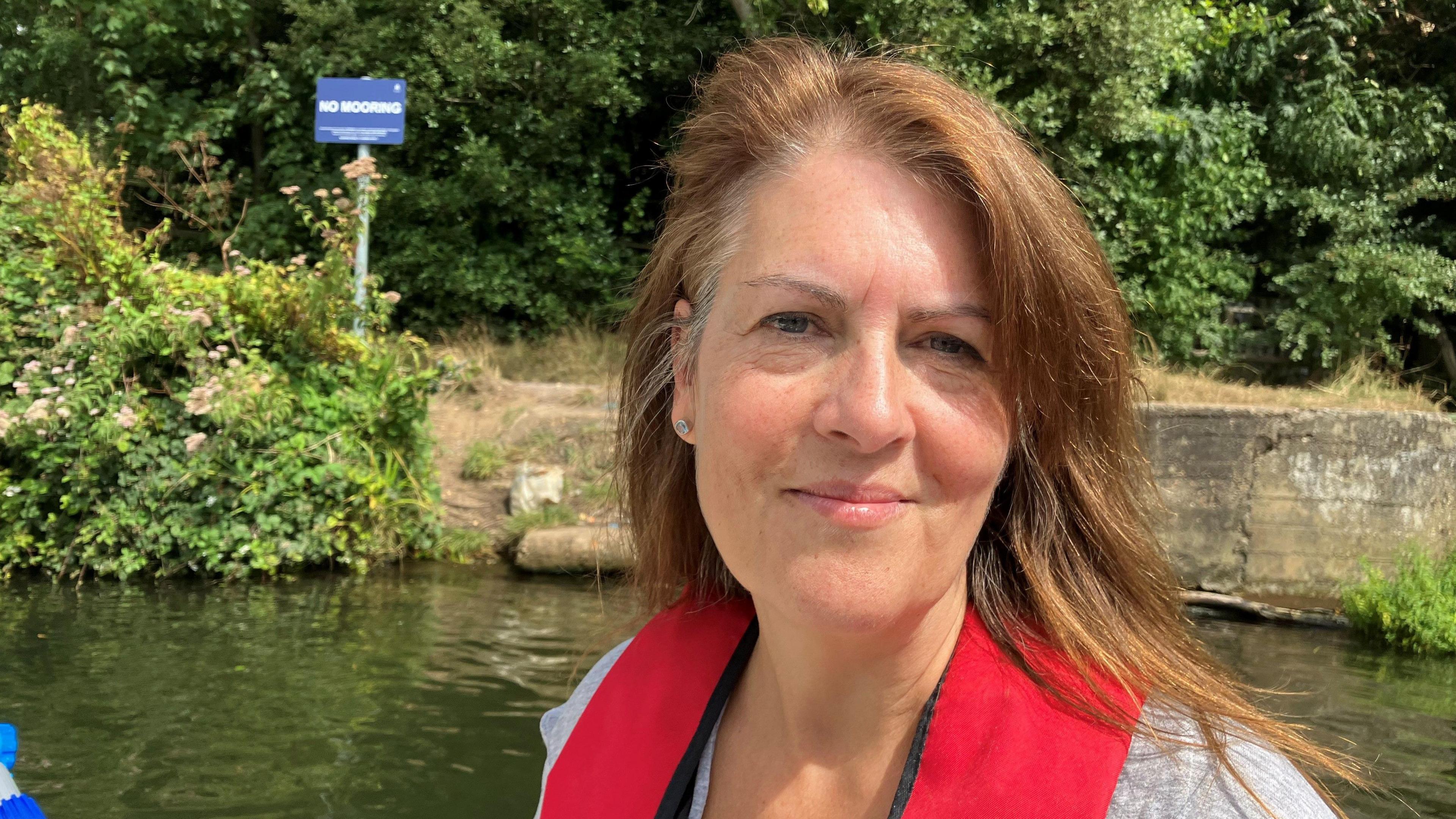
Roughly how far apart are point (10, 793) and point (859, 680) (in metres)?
1.33

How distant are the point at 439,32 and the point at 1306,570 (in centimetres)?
862

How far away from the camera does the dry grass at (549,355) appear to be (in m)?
10.0

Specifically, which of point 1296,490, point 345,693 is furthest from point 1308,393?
point 345,693

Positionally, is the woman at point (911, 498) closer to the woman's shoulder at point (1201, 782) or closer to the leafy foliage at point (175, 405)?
the woman's shoulder at point (1201, 782)

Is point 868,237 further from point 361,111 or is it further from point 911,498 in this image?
point 361,111

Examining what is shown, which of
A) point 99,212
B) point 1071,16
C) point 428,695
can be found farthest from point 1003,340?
point 1071,16

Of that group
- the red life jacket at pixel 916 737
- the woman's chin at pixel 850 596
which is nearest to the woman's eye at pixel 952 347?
the woman's chin at pixel 850 596

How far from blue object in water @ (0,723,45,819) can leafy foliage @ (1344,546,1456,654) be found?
6420mm

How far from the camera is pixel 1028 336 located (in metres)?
1.23

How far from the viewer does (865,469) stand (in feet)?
3.94

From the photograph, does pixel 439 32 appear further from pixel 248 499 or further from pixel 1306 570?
pixel 1306 570

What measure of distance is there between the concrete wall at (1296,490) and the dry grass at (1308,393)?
10.6 inches

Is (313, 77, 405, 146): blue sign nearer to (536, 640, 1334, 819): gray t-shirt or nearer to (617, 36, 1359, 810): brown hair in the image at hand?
(617, 36, 1359, 810): brown hair

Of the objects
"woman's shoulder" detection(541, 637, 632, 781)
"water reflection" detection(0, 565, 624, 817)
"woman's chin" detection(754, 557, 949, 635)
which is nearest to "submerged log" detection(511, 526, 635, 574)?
"water reflection" detection(0, 565, 624, 817)
